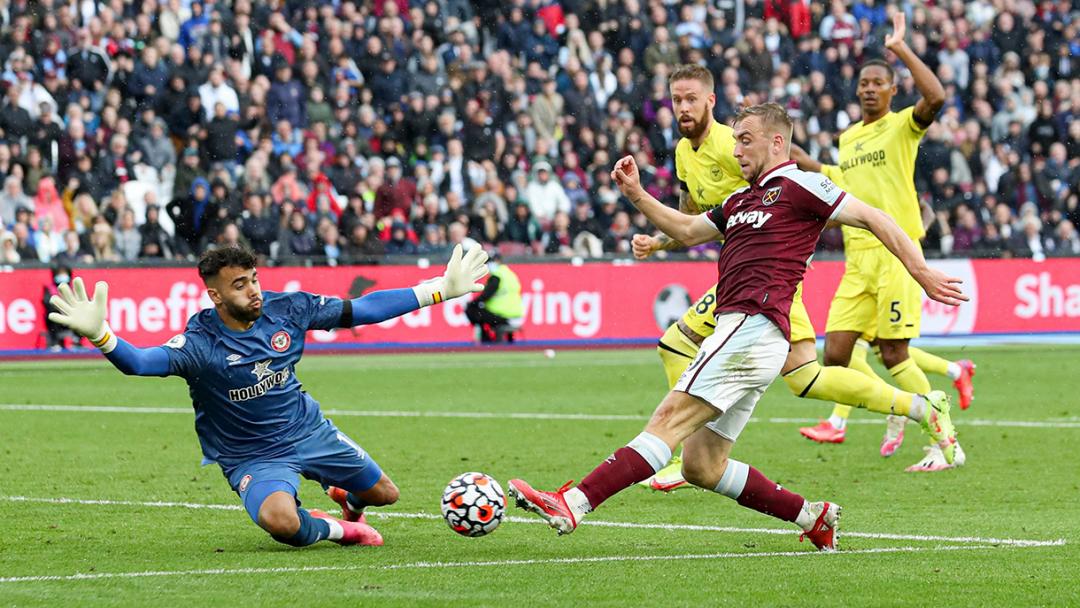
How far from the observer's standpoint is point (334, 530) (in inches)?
313

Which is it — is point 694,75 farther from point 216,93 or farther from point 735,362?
point 216,93

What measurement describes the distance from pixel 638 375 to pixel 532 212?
272 inches

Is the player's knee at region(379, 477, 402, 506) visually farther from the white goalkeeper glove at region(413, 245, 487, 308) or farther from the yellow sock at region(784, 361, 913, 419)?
the yellow sock at region(784, 361, 913, 419)

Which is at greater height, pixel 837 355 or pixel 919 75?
pixel 919 75

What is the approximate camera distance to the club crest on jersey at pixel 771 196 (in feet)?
25.3

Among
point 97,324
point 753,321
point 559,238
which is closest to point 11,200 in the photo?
point 559,238

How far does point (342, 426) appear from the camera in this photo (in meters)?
14.3

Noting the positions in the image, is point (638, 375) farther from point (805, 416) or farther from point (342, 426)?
point (342, 426)

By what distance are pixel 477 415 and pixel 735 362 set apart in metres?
7.78

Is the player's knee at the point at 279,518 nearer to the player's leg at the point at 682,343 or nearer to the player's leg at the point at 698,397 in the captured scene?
the player's leg at the point at 698,397

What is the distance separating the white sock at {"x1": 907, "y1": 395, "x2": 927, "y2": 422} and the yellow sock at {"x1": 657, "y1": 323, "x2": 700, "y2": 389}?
139 cm

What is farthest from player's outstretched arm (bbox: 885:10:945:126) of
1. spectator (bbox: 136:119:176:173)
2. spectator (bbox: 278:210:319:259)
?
spectator (bbox: 136:119:176:173)

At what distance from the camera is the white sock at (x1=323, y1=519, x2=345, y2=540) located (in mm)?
7945

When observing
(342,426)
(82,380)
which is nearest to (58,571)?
(342,426)
